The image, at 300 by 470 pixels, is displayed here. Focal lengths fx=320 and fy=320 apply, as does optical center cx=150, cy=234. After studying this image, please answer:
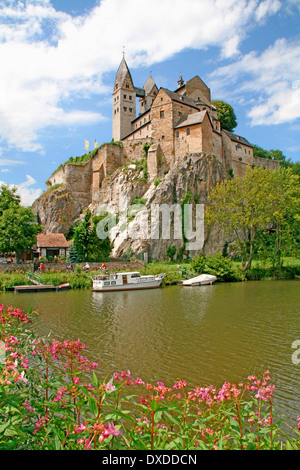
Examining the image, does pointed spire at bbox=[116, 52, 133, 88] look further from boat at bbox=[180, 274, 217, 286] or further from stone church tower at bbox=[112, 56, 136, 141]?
boat at bbox=[180, 274, 217, 286]

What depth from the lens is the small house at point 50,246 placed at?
3967 cm

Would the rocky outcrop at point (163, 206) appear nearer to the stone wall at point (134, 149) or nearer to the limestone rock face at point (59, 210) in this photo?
the stone wall at point (134, 149)

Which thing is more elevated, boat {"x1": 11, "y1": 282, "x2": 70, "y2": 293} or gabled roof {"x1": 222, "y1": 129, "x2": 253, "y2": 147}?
gabled roof {"x1": 222, "y1": 129, "x2": 253, "y2": 147}

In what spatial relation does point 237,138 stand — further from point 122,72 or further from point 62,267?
point 62,267

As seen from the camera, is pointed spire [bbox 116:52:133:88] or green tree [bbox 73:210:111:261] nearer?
green tree [bbox 73:210:111:261]

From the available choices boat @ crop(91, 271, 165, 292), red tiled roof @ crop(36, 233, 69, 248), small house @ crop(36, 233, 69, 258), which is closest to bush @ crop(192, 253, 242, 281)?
boat @ crop(91, 271, 165, 292)

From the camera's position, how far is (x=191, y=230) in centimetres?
4175

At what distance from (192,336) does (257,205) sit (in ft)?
84.9

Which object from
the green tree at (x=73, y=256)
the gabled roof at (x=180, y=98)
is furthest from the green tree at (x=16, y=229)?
the gabled roof at (x=180, y=98)

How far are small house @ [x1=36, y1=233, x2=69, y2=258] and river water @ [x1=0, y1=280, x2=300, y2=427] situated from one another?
65.8ft

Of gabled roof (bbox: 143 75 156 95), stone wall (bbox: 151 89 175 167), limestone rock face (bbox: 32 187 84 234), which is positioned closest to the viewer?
stone wall (bbox: 151 89 175 167)

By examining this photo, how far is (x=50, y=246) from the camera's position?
4000 cm

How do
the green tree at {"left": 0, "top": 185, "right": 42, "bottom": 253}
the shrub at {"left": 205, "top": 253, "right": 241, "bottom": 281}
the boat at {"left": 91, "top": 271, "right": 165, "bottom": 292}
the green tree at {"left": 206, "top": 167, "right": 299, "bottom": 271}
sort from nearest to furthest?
the boat at {"left": 91, "top": 271, "right": 165, "bottom": 292} → the green tree at {"left": 0, "top": 185, "right": 42, "bottom": 253} → the shrub at {"left": 205, "top": 253, "right": 241, "bottom": 281} → the green tree at {"left": 206, "top": 167, "right": 299, "bottom": 271}

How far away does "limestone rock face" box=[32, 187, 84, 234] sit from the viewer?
160 feet
